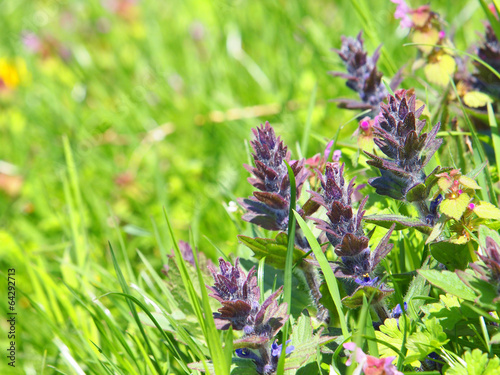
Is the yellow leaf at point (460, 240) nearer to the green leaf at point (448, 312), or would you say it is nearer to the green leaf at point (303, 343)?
the green leaf at point (448, 312)

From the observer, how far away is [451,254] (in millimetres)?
1360

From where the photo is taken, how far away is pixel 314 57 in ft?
11.2

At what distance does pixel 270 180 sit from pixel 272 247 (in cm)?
20

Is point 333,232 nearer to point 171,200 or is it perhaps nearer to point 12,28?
point 171,200

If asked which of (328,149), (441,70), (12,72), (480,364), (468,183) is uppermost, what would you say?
(12,72)

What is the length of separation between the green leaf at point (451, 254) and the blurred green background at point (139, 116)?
64cm

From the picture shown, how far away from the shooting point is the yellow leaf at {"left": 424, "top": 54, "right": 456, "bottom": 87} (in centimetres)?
191

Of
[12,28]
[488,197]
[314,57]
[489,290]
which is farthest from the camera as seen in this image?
[12,28]

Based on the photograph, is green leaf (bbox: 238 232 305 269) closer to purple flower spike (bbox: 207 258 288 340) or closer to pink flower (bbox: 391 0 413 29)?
purple flower spike (bbox: 207 258 288 340)

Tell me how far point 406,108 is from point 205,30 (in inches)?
145

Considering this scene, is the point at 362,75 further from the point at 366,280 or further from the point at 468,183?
the point at 366,280

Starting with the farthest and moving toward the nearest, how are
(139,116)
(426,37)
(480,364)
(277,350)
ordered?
(139,116)
(426,37)
(277,350)
(480,364)

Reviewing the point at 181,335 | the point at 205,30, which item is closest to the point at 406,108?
the point at 181,335

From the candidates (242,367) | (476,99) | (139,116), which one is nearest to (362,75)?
(476,99)
